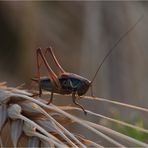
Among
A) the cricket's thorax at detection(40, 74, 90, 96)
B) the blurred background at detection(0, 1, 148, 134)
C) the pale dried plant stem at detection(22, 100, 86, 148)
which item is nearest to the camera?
the pale dried plant stem at detection(22, 100, 86, 148)

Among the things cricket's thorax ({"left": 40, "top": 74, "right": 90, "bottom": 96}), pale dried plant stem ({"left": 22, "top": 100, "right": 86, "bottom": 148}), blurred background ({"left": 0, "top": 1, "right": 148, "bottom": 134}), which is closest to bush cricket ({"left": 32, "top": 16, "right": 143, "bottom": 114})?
cricket's thorax ({"left": 40, "top": 74, "right": 90, "bottom": 96})

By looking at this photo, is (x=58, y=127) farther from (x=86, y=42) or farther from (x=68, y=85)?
(x=86, y=42)

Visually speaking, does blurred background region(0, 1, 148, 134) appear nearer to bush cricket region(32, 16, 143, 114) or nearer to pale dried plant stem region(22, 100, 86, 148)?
bush cricket region(32, 16, 143, 114)

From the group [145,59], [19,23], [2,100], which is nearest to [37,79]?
[2,100]

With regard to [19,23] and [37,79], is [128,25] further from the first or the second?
[37,79]

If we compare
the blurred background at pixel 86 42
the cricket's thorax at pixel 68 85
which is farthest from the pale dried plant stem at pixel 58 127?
the blurred background at pixel 86 42

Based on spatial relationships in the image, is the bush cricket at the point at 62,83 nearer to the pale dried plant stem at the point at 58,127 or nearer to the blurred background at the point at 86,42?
the pale dried plant stem at the point at 58,127

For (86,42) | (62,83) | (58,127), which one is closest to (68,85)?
(62,83)
